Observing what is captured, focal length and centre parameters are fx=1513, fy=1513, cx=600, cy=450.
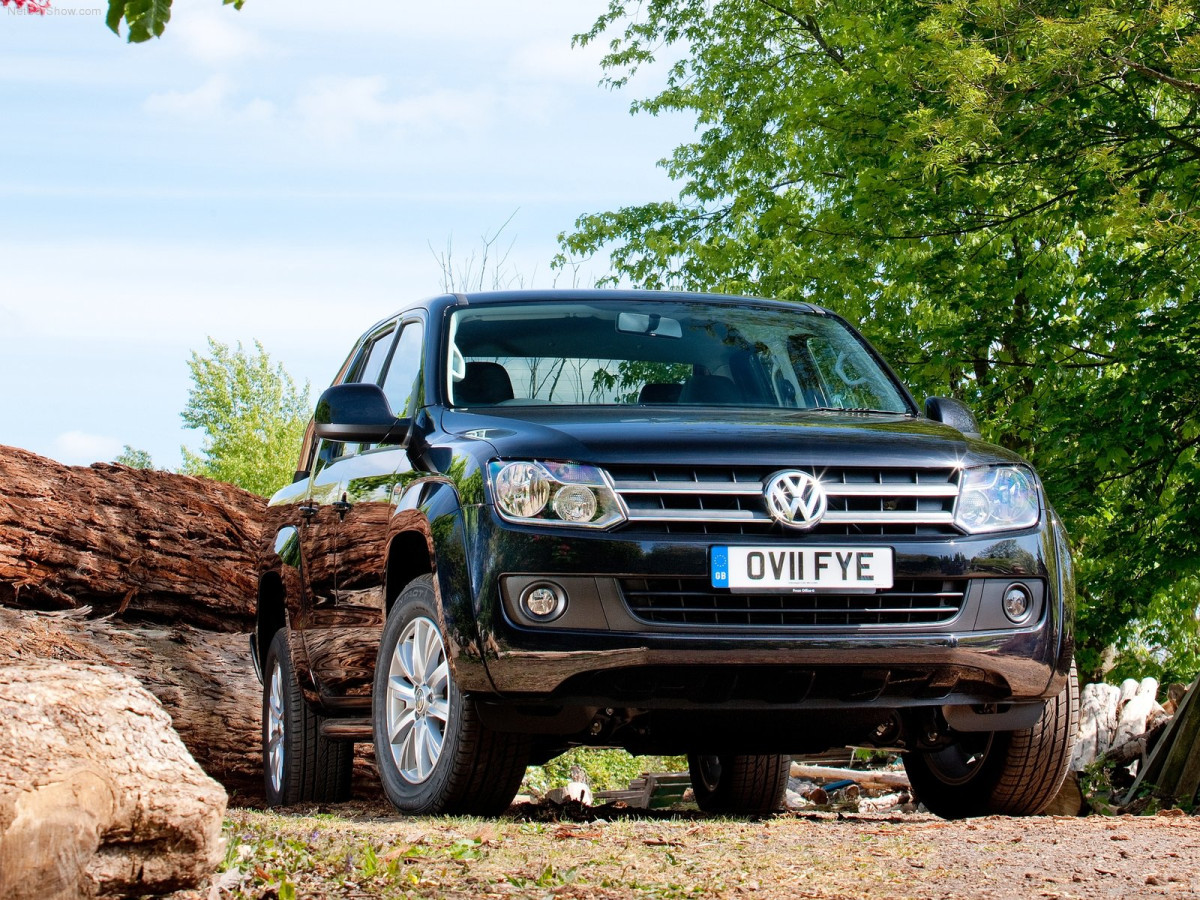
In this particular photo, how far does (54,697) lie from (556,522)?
65.4 inches

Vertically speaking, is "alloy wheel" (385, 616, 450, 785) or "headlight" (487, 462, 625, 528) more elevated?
"headlight" (487, 462, 625, 528)

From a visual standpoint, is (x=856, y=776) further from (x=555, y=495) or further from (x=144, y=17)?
(x=144, y=17)

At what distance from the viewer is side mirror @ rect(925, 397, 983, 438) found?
610 centimetres

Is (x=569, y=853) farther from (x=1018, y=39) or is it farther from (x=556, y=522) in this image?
(x=1018, y=39)

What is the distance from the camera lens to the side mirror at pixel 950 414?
6098 millimetres

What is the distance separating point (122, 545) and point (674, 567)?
21.0 feet

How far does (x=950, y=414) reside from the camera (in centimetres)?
612

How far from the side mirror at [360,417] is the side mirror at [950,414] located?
2.12 meters

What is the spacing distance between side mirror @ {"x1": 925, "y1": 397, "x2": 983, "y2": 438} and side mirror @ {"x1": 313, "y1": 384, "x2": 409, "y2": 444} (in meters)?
2.12

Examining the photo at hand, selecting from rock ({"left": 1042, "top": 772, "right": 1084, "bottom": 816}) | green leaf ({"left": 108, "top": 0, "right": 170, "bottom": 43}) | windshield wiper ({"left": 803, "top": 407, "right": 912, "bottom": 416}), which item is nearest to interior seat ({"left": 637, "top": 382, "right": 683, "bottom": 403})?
windshield wiper ({"left": 803, "top": 407, "right": 912, "bottom": 416})

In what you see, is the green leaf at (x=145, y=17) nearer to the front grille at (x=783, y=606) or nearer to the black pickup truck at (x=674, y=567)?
the black pickup truck at (x=674, y=567)

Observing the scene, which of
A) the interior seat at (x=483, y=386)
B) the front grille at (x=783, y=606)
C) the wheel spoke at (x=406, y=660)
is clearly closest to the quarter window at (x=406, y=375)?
the interior seat at (x=483, y=386)

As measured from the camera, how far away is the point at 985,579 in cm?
510

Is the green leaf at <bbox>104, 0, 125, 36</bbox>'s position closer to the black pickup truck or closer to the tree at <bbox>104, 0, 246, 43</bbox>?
the tree at <bbox>104, 0, 246, 43</bbox>
